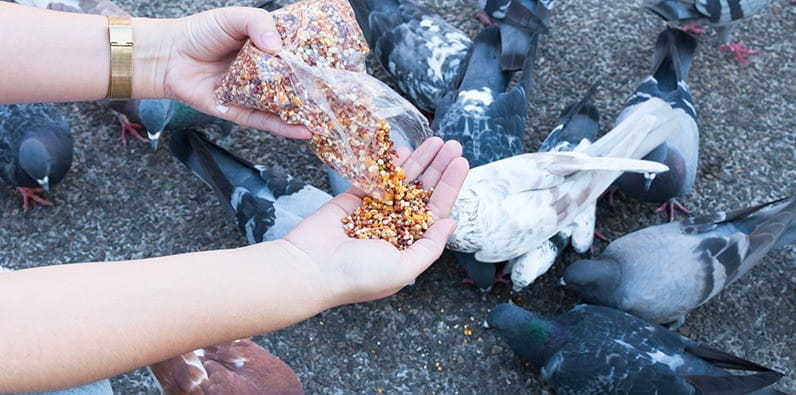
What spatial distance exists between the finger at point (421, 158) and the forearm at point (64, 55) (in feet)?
2.40

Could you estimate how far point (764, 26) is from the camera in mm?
3893

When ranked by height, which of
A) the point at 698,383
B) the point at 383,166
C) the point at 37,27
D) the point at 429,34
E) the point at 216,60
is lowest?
the point at 698,383

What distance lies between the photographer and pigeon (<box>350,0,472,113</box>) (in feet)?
11.3

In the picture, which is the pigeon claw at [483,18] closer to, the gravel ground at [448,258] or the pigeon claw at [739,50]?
the gravel ground at [448,258]

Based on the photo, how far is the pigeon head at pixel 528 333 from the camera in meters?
2.73

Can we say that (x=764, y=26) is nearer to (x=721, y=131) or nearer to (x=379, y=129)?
(x=721, y=131)

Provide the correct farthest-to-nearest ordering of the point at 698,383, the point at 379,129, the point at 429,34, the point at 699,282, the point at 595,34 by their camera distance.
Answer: the point at 595,34 → the point at 429,34 → the point at 699,282 → the point at 698,383 → the point at 379,129

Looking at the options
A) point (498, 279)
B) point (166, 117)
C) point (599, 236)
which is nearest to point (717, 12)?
point (599, 236)

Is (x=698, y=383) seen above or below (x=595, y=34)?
below

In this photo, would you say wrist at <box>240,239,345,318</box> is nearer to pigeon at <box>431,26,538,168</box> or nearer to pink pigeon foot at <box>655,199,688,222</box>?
pigeon at <box>431,26,538,168</box>

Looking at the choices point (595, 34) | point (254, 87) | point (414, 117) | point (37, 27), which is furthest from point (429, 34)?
point (37, 27)

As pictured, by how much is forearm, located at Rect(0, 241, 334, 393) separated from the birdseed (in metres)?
0.34

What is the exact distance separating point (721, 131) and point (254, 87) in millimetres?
2409

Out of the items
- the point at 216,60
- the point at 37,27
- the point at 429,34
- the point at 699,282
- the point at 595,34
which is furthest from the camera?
the point at 595,34
